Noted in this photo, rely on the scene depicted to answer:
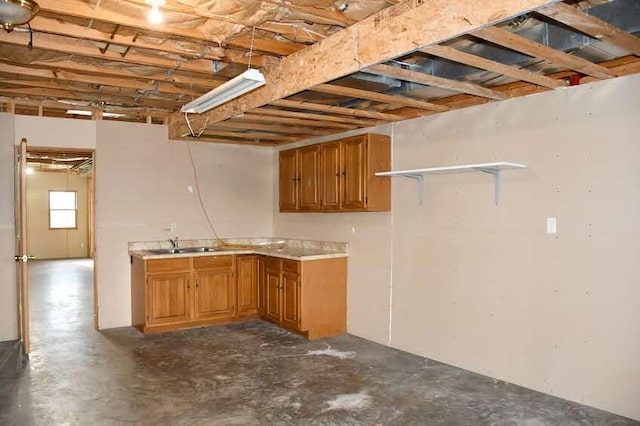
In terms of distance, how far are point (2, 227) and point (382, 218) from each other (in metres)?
3.96

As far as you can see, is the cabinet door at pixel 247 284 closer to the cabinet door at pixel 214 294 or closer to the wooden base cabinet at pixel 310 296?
the cabinet door at pixel 214 294

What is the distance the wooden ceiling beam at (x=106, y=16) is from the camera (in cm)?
260

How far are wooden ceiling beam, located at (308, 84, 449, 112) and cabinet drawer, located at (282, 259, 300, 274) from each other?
6.72 feet

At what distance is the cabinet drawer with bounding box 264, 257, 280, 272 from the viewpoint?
18.2ft

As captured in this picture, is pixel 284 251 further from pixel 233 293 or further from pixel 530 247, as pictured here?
pixel 530 247

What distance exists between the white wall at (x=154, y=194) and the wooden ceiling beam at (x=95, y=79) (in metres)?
1.49

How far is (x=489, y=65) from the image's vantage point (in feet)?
9.77

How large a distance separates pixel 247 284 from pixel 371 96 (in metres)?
3.11

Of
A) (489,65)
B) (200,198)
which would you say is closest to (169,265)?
(200,198)

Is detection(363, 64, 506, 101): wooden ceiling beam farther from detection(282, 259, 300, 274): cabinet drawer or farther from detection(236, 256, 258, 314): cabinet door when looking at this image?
detection(236, 256, 258, 314): cabinet door

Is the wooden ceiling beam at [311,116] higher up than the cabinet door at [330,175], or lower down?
higher up

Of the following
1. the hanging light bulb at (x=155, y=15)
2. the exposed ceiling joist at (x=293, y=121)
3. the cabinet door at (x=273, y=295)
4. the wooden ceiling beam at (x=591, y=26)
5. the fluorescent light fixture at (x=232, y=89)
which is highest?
the hanging light bulb at (x=155, y=15)

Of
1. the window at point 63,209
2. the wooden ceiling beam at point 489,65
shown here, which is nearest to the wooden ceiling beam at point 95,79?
the wooden ceiling beam at point 489,65

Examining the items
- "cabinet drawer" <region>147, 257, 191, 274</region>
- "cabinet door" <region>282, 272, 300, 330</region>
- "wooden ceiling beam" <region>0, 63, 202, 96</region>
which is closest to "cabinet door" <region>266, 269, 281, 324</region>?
"cabinet door" <region>282, 272, 300, 330</region>
